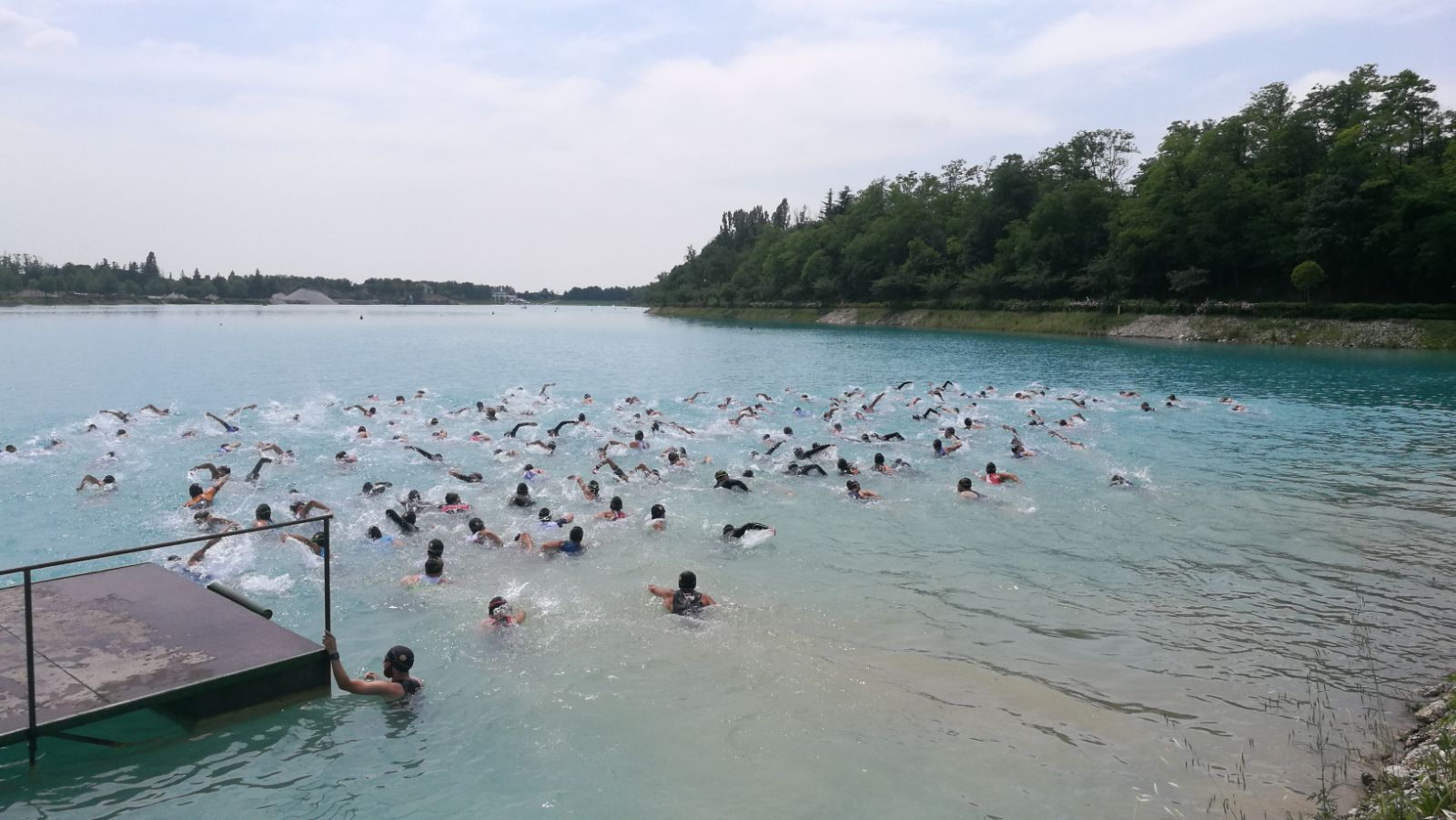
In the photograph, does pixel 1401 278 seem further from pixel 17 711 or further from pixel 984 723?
pixel 17 711

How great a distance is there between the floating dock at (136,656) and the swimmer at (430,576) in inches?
129

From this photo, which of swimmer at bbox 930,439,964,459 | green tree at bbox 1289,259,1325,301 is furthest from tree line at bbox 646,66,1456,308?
swimmer at bbox 930,439,964,459

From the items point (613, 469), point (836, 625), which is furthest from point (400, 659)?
point (613, 469)

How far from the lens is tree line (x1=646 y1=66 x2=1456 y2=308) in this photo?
199ft

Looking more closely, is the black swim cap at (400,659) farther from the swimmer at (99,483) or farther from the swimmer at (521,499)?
the swimmer at (99,483)

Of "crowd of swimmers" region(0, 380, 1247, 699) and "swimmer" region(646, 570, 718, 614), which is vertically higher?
"crowd of swimmers" region(0, 380, 1247, 699)

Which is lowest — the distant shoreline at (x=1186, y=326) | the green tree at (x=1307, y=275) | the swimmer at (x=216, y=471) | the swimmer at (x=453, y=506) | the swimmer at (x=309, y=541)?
the swimmer at (x=309, y=541)

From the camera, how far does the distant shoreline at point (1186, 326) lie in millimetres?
52875

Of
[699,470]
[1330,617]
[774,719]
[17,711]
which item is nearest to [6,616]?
[17,711]

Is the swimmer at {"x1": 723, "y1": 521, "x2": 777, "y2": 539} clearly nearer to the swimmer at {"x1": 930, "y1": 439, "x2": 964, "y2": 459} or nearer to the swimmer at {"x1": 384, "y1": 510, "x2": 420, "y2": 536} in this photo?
the swimmer at {"x1": 384, "y1": 510, "x2": 420, "y2": 536}

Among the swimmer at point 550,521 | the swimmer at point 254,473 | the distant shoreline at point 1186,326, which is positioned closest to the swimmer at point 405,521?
the swimmer at point 550,521

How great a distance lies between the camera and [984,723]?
28.3 ft

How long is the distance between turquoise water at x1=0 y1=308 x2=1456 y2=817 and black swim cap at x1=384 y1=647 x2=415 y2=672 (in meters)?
0.45

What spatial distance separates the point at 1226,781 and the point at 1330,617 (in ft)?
17.5
